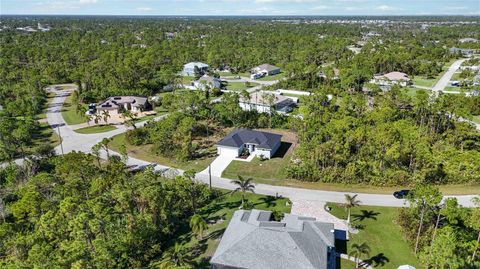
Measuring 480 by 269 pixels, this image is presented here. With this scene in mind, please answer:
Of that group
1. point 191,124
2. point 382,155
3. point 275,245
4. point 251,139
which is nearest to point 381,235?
point 275,245

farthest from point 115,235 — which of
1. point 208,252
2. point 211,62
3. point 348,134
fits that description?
point 211,62

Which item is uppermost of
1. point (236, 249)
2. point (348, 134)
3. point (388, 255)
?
point (348, 134)

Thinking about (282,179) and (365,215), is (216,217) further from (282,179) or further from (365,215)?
(365,215)

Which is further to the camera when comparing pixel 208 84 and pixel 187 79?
pixel 187 79

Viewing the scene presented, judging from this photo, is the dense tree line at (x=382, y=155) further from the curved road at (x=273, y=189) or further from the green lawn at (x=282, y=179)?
the curved road at (x=273, y=189)

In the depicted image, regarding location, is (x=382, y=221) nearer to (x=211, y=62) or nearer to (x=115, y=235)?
(x=115, y=235)
